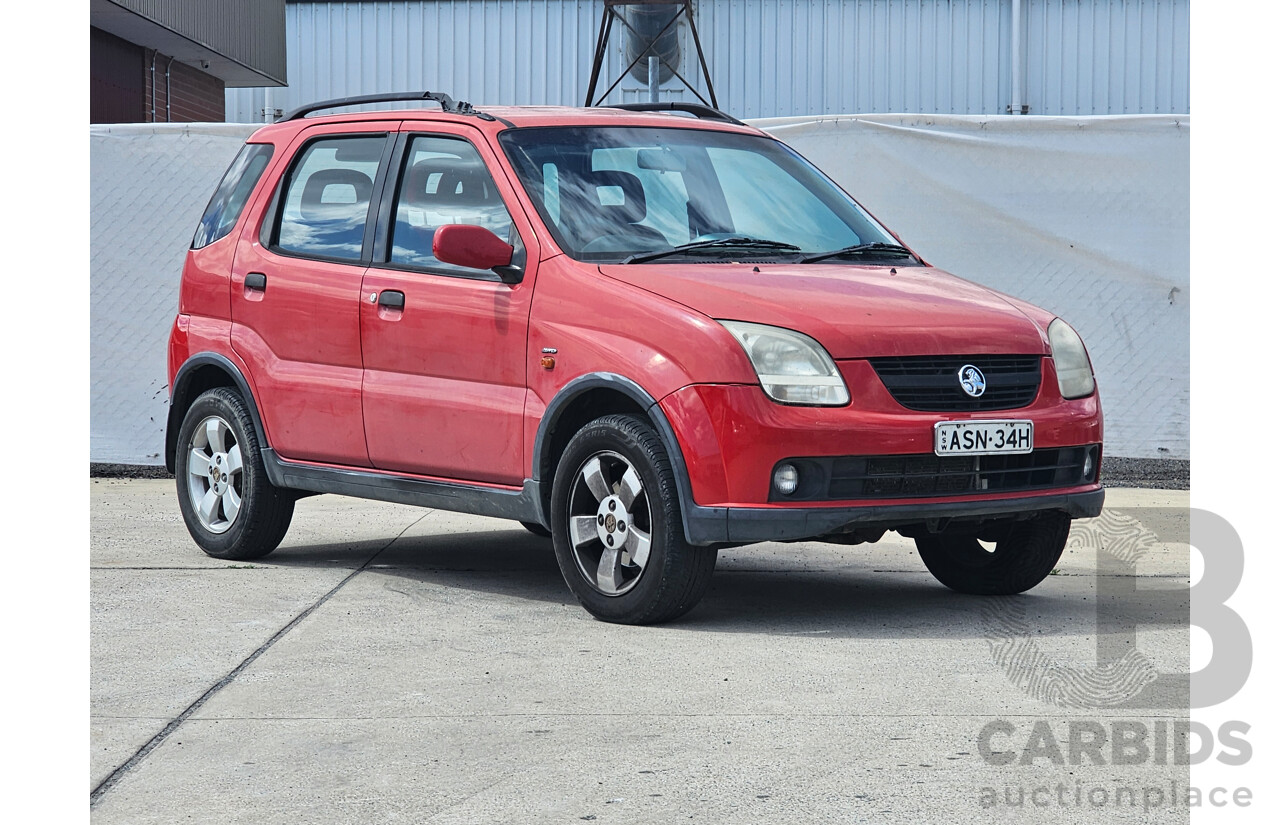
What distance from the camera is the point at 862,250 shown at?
705 cm

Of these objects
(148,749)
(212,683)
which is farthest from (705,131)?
(148,749)

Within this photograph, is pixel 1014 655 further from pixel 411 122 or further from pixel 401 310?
pixel 411 122

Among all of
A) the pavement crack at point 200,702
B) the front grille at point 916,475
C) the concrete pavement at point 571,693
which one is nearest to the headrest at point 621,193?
the front grille at point 916,475

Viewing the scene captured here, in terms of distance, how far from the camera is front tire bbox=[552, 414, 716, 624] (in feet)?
19.8

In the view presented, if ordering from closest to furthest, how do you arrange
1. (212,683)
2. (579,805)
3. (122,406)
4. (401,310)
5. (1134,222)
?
(579,805) < (212,683) < (401,310) < (1134,222) < (122,406)

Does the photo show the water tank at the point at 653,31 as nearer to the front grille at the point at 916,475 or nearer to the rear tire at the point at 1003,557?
the rear tire at the point at 1003,557

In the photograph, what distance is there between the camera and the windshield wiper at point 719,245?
21.5 ft

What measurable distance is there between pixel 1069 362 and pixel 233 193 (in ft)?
13.1

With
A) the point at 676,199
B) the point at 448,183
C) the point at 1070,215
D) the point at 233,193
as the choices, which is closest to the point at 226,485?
the point at 233,193

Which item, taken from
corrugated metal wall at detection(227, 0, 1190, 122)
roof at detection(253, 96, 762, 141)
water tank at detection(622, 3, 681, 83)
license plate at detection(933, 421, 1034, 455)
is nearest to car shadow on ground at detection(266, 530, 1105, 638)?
license plate at detection(933, 421, 1034, 455)

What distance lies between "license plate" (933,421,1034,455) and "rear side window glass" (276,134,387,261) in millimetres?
2717

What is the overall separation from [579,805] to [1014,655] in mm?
2202

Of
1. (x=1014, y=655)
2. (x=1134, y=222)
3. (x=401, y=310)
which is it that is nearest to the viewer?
(x=1014, y=655)

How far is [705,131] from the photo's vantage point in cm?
751
